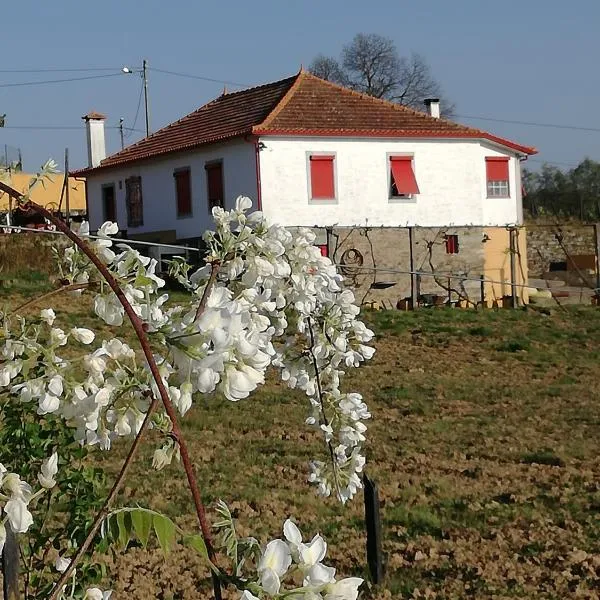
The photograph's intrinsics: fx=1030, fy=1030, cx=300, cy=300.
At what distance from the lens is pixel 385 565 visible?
216 inches

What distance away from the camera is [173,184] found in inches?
926

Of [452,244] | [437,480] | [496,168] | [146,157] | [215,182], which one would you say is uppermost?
[146,157]

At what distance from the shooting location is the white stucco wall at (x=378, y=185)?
69.2 ft

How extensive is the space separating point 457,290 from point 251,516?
15345mm

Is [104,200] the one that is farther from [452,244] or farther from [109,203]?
[452,244]

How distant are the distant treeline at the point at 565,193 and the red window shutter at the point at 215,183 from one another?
62.3 feet

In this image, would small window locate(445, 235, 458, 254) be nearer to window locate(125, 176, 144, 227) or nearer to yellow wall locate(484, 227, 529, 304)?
yellow wall locate(484, 227, 529, 304)

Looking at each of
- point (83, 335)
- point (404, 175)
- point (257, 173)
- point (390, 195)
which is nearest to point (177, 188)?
point (257, 173)

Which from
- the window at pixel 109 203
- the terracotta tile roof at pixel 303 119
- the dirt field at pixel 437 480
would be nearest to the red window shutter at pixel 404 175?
the terracotta tile roof at pixel 303 119

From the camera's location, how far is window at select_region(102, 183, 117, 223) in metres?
25.9

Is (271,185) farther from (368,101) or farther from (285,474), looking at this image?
(285,474)

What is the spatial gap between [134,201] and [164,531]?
23963mm

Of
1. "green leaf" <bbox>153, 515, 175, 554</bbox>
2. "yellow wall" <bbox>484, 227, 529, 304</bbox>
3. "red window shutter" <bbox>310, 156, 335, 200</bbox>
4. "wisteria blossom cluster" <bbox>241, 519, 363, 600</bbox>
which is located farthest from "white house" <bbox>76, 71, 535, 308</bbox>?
"wisteria blossom cluster" <bbox>241, 519, 363, 600</bbox>

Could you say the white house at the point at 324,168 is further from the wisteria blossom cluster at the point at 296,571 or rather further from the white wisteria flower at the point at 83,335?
the wisteria blossom cluster at the point at 296,571
